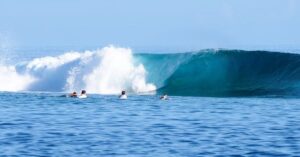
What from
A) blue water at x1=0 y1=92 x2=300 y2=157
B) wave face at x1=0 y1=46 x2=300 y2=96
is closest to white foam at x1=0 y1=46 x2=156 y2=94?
wave face at x1=0 y1=46 x2=300 y2=96

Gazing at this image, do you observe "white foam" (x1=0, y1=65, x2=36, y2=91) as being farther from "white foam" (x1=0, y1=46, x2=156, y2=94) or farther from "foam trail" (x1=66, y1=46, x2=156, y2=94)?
"foam trail" (x1=66, y1=46, x2=156, y2=94)

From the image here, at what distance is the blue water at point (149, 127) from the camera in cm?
1970

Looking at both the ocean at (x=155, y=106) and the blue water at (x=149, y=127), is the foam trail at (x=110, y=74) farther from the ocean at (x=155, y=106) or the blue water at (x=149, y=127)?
the blue water at (x=149, y=127)

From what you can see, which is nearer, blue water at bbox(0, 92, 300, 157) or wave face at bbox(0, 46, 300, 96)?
blue water at bbox(0, 92, 300, 157)

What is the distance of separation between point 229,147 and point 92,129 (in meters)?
5.16

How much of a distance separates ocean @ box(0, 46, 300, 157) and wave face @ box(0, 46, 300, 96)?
0.06 m

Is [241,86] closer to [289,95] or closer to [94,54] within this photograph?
[289,95]

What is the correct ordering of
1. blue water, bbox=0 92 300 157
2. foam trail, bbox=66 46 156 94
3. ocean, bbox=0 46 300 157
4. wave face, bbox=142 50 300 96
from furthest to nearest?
foam trail, bbox=66 46 156 94, wave face, bbox=142 50 300 96, ocean, bbox=0 46 300 157, blue water, bbox=0 92 300 157

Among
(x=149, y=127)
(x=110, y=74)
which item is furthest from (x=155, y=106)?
(x=110, y=74)

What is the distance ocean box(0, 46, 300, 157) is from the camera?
20.5 meters

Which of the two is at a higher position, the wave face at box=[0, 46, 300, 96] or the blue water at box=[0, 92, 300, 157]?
the wave face at box=[0, 46, 300, 96]

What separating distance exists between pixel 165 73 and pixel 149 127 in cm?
2345

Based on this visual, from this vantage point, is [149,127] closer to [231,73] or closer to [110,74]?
[231,73]

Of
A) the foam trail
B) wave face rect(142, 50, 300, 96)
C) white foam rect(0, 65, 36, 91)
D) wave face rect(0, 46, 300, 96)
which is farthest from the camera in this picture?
white foam rect(0, 65, 36, 91)
